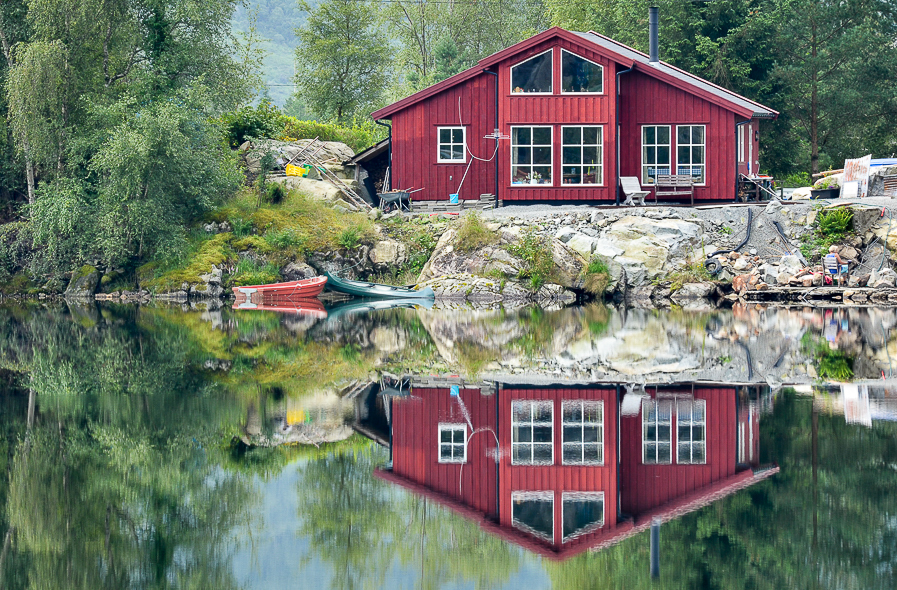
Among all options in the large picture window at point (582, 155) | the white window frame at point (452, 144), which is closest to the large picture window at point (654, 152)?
the large picture window at point (582, 155)

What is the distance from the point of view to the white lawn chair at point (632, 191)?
3350cm

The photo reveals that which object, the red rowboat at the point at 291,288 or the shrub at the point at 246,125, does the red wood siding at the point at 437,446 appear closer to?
the red rowboat at the point at 291,288

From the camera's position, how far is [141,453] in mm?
8930

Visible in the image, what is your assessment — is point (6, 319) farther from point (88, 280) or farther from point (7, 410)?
point (7, 410)

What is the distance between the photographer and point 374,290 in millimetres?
31938

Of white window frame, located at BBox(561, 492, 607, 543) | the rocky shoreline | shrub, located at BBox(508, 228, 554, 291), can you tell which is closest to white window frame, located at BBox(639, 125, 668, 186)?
the rocky shoreline

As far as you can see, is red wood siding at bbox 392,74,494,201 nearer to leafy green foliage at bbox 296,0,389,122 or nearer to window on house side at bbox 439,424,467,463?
leafy green foliage at bbox 296,0,389,122

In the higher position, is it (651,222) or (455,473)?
(651,222)

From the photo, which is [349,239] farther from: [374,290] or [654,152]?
[654,152]

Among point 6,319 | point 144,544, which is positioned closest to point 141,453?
point 144,544

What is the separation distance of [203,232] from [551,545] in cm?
3053

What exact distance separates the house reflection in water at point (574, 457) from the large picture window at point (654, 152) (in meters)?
24.4

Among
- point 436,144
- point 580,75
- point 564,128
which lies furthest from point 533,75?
point 436,144

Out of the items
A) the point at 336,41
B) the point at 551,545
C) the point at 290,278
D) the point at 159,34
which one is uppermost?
the point at 336,41
